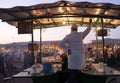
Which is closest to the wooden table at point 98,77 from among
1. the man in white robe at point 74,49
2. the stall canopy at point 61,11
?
the man in white robe at point 74,49

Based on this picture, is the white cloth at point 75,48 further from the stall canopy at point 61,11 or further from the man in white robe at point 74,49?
the stall canopy at point 61,11

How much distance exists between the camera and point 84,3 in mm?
10539

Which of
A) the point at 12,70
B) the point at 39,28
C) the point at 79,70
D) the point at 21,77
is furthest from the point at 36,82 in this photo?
the point at 12,70

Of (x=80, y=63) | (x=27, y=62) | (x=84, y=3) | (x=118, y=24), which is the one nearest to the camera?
(x=80, y=63)

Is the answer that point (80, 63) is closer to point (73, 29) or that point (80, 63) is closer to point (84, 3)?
point (73, 29)

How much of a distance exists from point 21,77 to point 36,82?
431 mm

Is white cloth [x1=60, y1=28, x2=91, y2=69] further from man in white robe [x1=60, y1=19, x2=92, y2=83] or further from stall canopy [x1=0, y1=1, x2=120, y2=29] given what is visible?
stall canopy [x1=0, y1=1, x2=120, y2=29]

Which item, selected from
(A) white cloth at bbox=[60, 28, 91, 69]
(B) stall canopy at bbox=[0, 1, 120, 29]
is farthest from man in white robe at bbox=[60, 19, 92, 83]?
(B) stall canopy at bbox=[0, 1, 120, 29]

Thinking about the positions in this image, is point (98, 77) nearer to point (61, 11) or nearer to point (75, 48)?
point (75, 48)

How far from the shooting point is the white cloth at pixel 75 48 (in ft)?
31.0

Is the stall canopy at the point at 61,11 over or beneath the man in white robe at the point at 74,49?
over

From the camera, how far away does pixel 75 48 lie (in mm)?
9523

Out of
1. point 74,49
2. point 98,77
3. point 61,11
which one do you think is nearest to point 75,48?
point 74,49

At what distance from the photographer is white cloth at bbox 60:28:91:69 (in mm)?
9461
